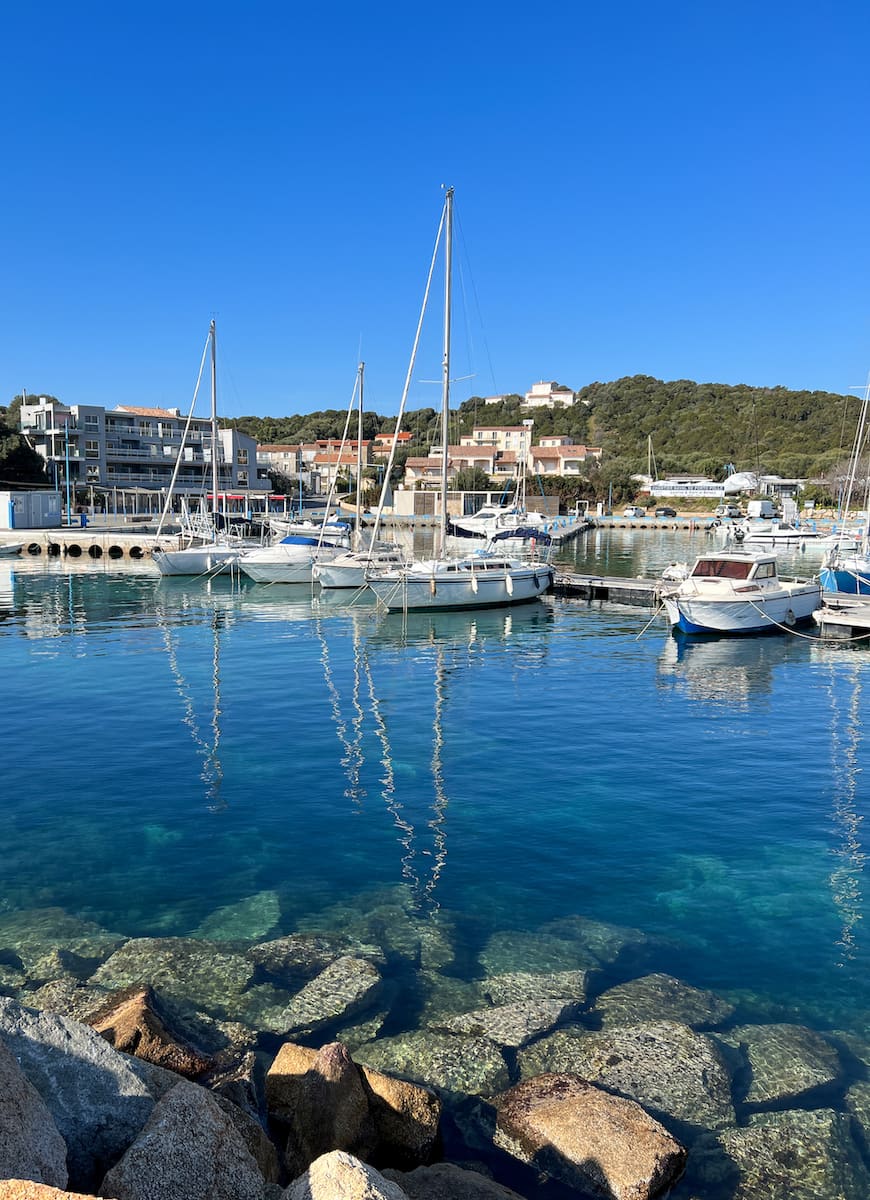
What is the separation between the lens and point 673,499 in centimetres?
14300

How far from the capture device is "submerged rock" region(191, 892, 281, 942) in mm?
11445

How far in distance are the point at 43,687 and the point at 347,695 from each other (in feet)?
29.8

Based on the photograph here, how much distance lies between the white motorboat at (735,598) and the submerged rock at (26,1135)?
3135 centimetres

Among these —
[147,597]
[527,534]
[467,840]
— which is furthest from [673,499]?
[467,840]

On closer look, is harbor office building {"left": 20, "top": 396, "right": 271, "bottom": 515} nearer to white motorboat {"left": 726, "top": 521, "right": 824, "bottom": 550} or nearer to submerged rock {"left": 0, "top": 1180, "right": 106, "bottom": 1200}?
white motorboat {"left": 726, "top": 521, "right": 824, "bottom": 550}

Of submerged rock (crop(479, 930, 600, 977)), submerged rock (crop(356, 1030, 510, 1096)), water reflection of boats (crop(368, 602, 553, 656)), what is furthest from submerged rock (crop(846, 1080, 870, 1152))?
water reflection of boats (crop(368, 602, 553, 656))

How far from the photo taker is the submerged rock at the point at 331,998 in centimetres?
945

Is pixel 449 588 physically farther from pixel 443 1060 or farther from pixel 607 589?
pixel 443 1060

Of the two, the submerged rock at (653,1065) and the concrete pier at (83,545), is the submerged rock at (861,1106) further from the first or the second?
A: the concrete pier at (83,545)

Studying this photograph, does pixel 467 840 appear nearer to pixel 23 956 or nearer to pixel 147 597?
pixel 23 956

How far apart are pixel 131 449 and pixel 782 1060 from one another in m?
121

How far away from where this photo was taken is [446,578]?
40531mm

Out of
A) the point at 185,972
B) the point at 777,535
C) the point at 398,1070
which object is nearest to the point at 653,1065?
the point at 398,1070

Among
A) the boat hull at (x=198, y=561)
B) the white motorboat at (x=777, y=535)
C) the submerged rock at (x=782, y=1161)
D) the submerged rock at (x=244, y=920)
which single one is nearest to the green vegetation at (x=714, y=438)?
the white motorboat at (x=777, y=535)
